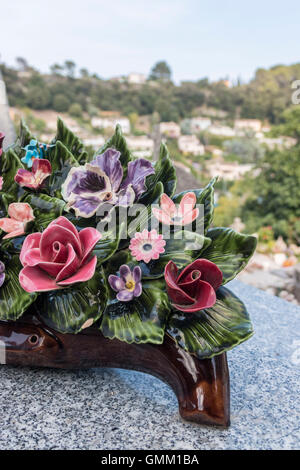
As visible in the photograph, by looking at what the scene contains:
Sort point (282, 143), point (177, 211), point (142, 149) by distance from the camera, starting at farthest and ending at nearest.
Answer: point (282, 143) < point (142, 149) < point (177, 211)

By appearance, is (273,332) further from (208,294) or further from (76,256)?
(76,256)

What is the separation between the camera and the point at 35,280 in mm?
625

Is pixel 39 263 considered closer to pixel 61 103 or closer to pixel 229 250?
pixel 229 250

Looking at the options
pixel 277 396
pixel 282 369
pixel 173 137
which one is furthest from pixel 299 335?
pixel 173 137

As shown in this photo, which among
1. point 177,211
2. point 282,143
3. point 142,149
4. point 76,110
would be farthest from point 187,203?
point 76,110

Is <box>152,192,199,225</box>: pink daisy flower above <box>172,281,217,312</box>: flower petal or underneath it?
above

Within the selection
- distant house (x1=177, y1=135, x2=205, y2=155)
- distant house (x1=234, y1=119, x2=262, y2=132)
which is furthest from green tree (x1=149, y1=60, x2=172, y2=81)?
distant house (x1=177, y1=135, x2=205, y2=155)

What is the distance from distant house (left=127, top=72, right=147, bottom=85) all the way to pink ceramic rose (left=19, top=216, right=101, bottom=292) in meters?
21.4

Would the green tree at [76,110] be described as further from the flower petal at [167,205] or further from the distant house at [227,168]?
the flower petal at [167,205]

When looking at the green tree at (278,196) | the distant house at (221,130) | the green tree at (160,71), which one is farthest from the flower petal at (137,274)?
the green tree at (160,71)

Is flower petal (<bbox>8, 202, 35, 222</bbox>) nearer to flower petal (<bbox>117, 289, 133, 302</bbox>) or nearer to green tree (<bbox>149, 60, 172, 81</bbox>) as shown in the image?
flower petal (<bbox>117, 289, 133, 302</bbox>)

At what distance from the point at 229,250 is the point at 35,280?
310 mm

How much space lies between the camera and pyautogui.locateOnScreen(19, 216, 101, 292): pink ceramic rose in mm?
612
